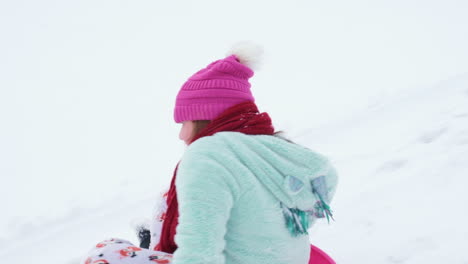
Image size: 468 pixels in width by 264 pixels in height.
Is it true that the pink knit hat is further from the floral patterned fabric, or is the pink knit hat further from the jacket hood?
the floral patterned fabric

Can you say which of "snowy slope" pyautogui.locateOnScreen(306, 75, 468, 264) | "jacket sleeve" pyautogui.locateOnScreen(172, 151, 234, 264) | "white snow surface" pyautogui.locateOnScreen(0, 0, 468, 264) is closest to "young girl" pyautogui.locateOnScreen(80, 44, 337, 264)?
"jacket sleeve" pyautogui.locateOnScreen(172, 151, 234, 264)

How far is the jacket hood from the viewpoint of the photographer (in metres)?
1.22

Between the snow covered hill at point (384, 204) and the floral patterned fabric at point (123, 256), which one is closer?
the floral patterned fabric at point (123, 256)

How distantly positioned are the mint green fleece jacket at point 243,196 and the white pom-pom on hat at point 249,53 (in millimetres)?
363

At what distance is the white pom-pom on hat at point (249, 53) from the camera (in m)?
1.51

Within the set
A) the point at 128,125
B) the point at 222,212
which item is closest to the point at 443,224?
the point at 222,212

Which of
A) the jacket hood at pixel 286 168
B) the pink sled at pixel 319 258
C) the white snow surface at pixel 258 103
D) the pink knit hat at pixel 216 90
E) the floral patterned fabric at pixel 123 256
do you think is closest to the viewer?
the jacket hood at pixel 286 168

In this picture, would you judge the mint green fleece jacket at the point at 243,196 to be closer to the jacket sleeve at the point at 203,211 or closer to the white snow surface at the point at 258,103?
the jacket sleeve at the point at 203,211

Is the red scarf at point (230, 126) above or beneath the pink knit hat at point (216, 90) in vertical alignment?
beneath

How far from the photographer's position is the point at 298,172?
124 cm

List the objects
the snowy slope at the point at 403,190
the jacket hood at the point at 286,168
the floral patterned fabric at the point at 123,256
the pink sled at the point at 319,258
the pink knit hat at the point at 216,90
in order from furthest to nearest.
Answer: the snowy slope at the point at 403,190 → the pink sled at the point at 319,258 → the pink knit hat at the point at 216,90 → the floral patterned fabric at the point at 123,256 → the jacket hood at the point at 286,168

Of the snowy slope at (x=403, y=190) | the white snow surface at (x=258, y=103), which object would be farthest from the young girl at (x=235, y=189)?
the snowy slope at (x=403, y=190)

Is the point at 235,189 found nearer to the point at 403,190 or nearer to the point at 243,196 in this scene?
the point at 243,196

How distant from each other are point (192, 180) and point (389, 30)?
46.6 ft
